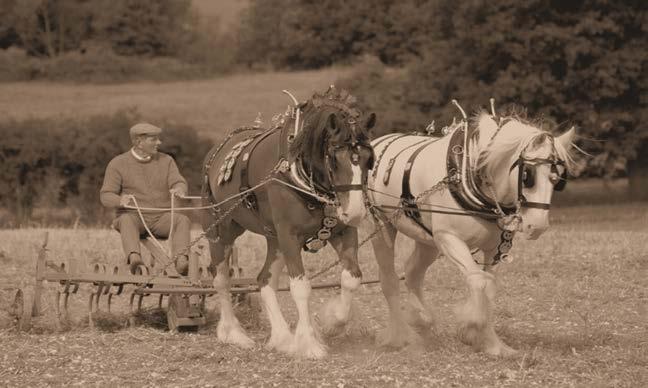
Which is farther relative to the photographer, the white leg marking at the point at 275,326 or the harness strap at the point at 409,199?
the harness strap at the point at 409,199

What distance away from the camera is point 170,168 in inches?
414

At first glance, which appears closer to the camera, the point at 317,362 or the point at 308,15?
the point at 317,362

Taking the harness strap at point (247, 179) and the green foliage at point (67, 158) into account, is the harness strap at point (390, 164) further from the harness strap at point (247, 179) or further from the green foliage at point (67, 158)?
the green foliage at point (67, 158)

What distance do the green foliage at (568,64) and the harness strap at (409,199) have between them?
19.1 metres

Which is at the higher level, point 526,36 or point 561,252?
point 526,36

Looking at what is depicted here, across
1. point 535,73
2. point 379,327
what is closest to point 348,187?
point 379,327

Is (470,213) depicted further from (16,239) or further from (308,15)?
(308,15)

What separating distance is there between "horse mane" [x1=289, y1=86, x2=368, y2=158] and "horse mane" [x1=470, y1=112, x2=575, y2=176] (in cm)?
93

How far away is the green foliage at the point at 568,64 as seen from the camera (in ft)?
90.6

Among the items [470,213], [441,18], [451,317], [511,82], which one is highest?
[441,18]

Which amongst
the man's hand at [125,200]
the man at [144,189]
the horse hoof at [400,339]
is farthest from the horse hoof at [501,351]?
the man's hand at [125,200]

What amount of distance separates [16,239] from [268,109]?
1090 inches

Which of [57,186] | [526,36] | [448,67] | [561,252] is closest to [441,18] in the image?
[448,67]

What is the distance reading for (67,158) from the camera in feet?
100
